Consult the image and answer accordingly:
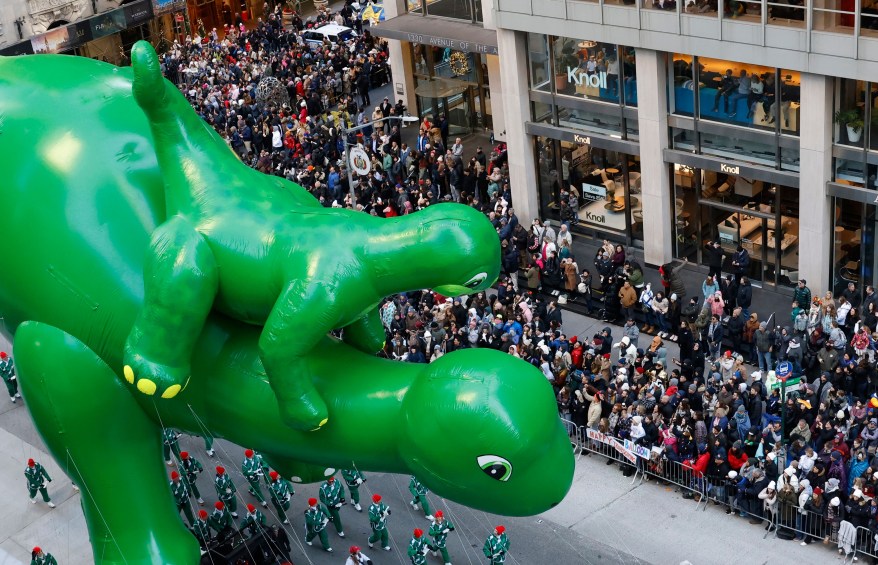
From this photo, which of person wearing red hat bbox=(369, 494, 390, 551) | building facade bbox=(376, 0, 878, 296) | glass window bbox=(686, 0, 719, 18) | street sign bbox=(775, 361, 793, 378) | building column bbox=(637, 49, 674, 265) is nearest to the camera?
person wearing red hat bbox=(369, 494, 390, 551)

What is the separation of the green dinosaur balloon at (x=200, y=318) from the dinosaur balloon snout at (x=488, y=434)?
21 millimetres

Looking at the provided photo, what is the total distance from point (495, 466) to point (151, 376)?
388 centimetres

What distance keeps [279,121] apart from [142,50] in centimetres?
3054

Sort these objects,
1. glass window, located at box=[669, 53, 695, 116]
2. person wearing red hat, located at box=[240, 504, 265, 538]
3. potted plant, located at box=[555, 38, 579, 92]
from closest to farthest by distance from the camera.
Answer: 1. person wearing red hat, located at box=[240, 504, 265, 538]
2. glass window, located at box=[669, 53, 695, 116]
3. potted plant, located at box=[555, 38, 579, 92]

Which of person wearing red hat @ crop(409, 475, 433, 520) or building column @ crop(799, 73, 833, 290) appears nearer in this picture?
person wearing red hat @ crop(409, 475, 433, 520)

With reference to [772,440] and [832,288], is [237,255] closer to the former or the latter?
[772,440]

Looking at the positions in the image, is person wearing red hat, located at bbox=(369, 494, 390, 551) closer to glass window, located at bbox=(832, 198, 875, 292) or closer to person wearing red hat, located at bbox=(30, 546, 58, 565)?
person wearing red hat, located at bbox=(30, 546, 58, 565)

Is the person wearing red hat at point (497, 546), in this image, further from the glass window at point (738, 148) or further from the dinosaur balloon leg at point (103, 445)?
the glass window at point (738, 148)

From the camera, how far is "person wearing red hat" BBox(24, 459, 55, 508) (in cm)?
2834

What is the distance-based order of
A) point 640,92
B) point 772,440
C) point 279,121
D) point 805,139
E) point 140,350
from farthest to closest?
point 279,121 < point 640,92 < point 805,139 < point 772,440 < point 140,350

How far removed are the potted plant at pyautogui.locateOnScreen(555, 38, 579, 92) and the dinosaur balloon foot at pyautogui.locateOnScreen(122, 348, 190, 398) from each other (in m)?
22.1

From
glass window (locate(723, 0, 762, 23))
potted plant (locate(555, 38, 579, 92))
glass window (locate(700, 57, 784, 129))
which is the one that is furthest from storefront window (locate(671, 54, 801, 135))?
potted plant (locate(555, 38, 579, 92))

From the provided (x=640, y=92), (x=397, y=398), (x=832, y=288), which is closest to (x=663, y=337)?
(x=832, y=288)

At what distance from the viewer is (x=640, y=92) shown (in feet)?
110
